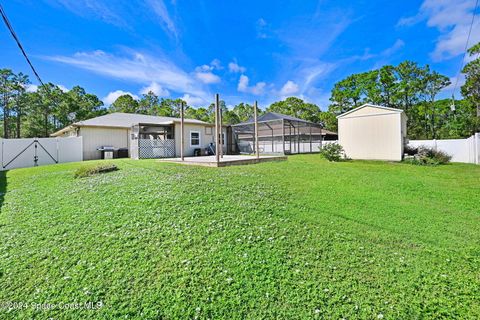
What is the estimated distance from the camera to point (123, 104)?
31.4 metres

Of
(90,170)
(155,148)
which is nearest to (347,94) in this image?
(155,148)

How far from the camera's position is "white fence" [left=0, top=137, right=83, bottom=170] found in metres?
11.4

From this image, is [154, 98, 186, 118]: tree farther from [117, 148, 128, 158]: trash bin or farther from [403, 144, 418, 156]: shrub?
[403, 144, 418, 156]: shrub

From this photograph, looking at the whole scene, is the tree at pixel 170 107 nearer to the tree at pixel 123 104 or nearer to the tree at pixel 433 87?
the tree at pixel 123 104

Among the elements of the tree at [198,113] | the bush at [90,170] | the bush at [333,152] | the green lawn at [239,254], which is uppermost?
the tree at [198,113]

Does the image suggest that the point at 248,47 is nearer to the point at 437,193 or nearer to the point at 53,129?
the point at 437,193

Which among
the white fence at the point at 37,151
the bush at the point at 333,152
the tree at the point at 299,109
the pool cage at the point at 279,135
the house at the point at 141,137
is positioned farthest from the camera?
the tree at the point at 299,109

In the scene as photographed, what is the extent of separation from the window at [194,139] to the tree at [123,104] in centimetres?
2107

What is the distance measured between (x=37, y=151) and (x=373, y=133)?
746 inches

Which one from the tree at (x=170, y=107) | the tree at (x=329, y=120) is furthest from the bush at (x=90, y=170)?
the tree at (x=329, y=120)

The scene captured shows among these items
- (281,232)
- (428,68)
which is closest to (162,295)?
(281,232)

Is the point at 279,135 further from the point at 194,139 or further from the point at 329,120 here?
the point at 329,120

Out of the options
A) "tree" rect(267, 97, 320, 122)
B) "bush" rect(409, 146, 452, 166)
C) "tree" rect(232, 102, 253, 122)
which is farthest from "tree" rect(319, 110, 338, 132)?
"bush" rect(409, 146, 452, 166)

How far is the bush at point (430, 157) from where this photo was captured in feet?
36.1
